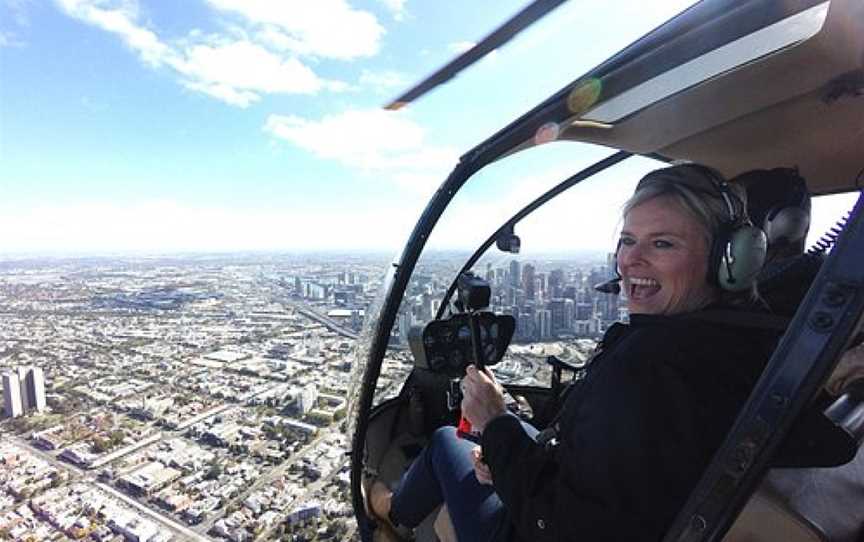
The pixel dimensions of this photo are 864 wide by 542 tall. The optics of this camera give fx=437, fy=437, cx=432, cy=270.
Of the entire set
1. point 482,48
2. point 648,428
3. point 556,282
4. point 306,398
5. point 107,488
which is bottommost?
point 107,488

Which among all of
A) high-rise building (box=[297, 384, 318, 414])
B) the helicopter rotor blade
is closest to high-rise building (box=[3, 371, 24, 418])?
high-rise building (box=[297, 384, 318, 414])

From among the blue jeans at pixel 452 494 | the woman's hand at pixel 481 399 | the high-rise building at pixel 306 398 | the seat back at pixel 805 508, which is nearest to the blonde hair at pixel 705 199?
the seat back at pixel 805 508

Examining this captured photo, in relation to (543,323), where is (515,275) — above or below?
above

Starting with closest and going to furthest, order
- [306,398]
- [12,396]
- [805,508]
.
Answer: [805,508] < [306,398] < [12,396]

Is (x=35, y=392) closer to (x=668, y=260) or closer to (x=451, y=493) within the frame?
(x=451, y=493)

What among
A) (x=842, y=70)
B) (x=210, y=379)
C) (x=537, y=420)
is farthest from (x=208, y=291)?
(x=842, y=70)

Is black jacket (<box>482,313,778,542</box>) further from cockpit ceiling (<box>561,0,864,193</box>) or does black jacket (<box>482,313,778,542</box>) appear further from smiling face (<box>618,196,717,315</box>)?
cockpit ceiling (<box>561,0,864,193</box>)

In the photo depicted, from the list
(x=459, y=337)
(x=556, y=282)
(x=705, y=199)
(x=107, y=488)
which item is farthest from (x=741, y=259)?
(x=107, y=488)
